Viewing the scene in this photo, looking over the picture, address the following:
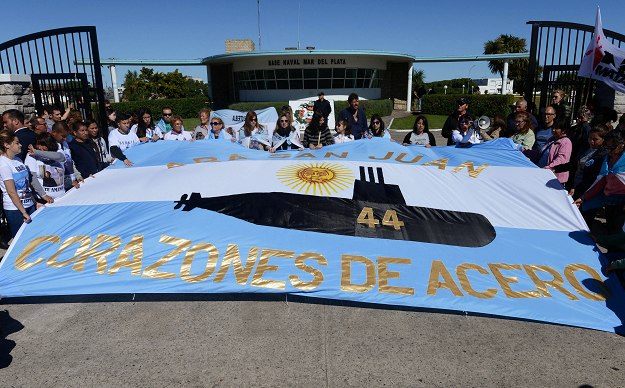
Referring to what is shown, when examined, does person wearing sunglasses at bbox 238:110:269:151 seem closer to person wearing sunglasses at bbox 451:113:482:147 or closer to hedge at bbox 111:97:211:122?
person wearing sunglasses at bbox 451:113:482:147

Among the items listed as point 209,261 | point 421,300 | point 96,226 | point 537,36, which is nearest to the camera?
point 421,300

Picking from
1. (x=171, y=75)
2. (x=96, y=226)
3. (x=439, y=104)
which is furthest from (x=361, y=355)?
(x=171, y=75)

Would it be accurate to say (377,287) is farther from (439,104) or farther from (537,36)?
(439,104)

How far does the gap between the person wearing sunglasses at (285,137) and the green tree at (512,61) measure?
1797 inches

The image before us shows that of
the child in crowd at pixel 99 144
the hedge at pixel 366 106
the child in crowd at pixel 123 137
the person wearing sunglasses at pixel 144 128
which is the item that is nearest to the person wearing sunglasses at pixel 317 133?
the person wearing sunglasses at pixel 144 128

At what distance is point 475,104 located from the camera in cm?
2766

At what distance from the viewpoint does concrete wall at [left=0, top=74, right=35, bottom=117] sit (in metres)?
8.38

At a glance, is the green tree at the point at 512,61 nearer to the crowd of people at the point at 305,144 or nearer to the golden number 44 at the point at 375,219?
the crowd of people at the point at 305,144

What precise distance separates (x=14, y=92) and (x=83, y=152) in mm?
4147

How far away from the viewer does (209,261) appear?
4199mm

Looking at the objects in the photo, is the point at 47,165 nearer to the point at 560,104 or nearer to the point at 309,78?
the point at 560,104

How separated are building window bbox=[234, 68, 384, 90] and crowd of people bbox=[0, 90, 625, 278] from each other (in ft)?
71.8

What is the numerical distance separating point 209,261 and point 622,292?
13.4 ft

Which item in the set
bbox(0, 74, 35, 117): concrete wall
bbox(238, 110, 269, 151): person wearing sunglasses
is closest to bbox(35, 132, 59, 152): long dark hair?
bbox(238, 110, 269, 151): person wearing sunglasses
